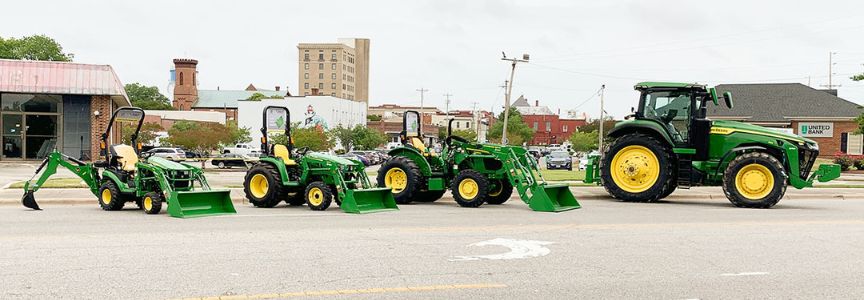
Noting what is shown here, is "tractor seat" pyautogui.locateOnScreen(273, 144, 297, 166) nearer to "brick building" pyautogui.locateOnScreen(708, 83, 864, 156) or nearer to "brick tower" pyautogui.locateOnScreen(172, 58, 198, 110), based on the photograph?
"brick building" pyautogui.locateOnScreen(708, 83, 864, 156)

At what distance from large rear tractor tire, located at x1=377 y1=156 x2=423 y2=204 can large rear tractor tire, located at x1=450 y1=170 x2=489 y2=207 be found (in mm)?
849

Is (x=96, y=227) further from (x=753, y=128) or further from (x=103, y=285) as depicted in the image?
(x=753, y=128)

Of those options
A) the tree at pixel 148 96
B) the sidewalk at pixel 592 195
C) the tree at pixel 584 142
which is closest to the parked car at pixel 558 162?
the sidewalk at pixel 592 195

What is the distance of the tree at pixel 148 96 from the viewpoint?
15200 centimetres

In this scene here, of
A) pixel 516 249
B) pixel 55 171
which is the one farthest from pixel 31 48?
pixel 516 249

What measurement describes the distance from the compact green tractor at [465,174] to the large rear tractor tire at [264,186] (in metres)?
2.34

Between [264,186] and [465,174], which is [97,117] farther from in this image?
[465,174]

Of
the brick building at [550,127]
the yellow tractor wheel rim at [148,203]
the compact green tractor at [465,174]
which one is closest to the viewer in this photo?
the yellow tractor wheel rim at [148,203]

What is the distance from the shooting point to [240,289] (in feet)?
24.8

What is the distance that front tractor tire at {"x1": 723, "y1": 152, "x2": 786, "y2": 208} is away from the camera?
16.8 meters

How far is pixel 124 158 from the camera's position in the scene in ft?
50.4

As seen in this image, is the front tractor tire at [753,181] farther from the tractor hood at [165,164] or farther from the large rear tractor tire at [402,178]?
the tractor hood at [165,164]

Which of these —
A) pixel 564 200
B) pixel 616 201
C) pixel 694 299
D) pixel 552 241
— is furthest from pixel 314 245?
pixel 616 201

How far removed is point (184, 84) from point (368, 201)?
136938 millimetres
